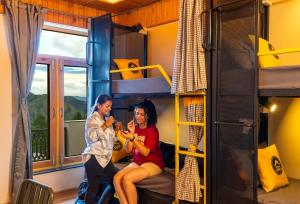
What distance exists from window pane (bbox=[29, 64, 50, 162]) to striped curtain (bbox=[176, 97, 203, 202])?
2145mm

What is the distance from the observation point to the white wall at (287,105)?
9.30ft

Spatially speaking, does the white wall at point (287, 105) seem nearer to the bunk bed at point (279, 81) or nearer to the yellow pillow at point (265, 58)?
the yellow pillow at point (265, 58)

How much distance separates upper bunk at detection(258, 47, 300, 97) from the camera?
202 cm

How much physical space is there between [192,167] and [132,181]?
67cm

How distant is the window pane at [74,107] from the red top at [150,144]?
146 cm

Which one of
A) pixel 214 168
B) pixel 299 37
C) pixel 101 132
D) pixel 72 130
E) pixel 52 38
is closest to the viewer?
pixel 214 168

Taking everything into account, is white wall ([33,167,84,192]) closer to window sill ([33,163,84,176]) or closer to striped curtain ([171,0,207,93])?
window sill ([33,163,84,176])

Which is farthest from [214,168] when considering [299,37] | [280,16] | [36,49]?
[36,49]

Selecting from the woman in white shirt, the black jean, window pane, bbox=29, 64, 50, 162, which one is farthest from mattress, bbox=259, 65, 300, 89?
window pane, bbox=29, 64, 50, 162

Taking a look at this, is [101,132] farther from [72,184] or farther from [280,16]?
[280,16]

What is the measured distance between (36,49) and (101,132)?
142cm

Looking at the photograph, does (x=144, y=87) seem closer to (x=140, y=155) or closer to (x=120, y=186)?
(x=140, y=155)

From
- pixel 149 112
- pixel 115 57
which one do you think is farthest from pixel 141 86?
pixel 115 57

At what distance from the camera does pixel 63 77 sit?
13.5ft
